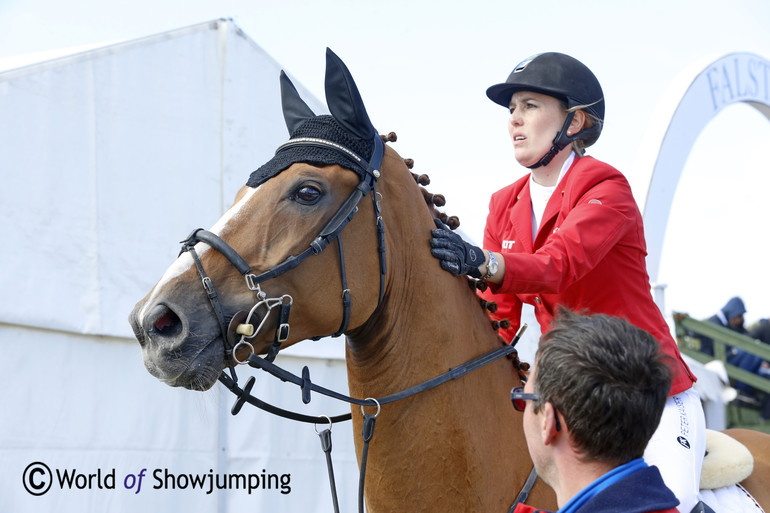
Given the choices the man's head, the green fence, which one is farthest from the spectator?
the green fence

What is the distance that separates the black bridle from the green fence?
36.0 ft

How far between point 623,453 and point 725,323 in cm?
1424

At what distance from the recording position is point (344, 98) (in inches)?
102

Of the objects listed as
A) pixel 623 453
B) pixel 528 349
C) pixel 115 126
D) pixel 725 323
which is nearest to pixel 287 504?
pixel 528 349

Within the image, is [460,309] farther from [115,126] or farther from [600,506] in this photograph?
[115,126]

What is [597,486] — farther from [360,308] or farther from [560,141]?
[560,141]

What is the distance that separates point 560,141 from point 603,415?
5.98ft

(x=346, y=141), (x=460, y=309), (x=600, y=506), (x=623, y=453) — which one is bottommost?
(x=600, y=506)

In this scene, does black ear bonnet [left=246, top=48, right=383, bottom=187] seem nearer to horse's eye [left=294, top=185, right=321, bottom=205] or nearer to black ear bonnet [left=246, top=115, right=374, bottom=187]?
black ear bonnet [left=246, top=115, right=374, bottom=187]

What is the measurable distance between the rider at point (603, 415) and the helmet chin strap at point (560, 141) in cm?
160

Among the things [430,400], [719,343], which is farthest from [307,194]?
[719,343]

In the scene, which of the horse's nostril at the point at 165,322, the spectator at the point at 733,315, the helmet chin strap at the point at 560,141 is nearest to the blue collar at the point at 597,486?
the horse's nostril at the point at 165,322

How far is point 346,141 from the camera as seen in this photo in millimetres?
2592

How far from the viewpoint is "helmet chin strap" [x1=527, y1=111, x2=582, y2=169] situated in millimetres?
3090
